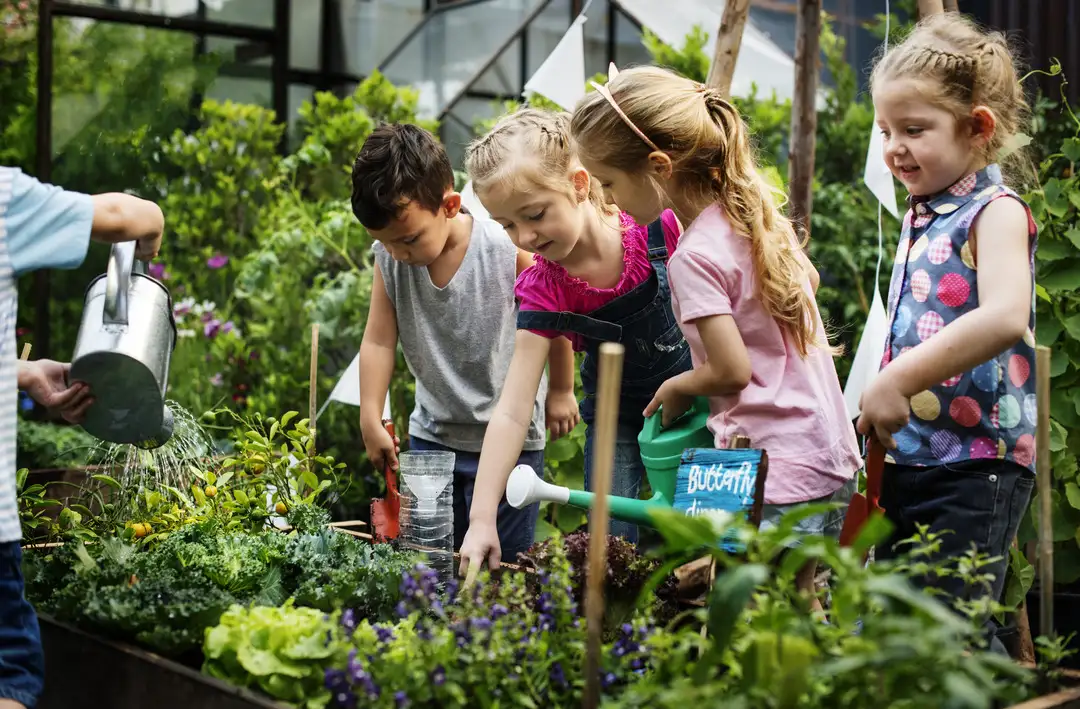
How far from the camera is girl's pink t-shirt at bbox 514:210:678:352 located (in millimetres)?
2107

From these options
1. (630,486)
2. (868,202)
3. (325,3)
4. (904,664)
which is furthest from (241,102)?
(904,664)

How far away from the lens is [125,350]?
5.38 feet

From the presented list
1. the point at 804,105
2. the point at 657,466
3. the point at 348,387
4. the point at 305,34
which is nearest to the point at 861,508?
the point at 657,466

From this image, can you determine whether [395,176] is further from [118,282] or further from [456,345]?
[118,282]

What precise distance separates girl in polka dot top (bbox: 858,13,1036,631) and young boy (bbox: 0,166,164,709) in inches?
44.6

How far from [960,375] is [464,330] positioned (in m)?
1.16

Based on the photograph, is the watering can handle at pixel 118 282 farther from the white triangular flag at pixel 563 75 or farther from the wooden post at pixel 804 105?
the wooden post at pixel 804 105

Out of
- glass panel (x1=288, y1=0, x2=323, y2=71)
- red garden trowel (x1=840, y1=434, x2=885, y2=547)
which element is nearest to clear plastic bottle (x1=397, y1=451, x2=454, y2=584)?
red garden trowel (x1=840, y1=434, x2=885, y2=547)

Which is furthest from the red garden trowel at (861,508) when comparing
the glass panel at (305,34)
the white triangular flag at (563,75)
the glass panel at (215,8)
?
the glass panel at (305,34)

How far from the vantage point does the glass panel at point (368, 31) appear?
6578mm

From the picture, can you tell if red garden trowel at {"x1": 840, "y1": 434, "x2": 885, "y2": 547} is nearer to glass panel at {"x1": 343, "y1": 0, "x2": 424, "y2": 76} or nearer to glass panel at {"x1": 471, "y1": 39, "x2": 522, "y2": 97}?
glass panel at {"x1": 471, "y1": 39, "x2": 522, "y2": 97}

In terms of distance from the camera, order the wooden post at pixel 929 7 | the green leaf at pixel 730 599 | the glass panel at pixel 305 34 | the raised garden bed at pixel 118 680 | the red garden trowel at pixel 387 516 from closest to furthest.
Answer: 1. the green leaf at pixel 730 599
2. the raised garden bed at pixel 118 680
3. the red garden trowel at pixel 387 516
4. the wooden post at pixel 929 7
5. the glass panel at pixel 305 34

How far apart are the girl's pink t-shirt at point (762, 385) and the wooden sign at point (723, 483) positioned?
0.15 metres

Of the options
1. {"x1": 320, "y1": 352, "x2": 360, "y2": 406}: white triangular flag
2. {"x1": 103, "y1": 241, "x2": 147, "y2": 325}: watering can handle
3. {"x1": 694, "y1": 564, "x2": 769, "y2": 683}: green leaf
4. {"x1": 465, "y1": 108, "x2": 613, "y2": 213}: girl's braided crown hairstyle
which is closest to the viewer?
{"x1": 694, "y1": 564, "x2": 769, "y2": 683}: green leaf
